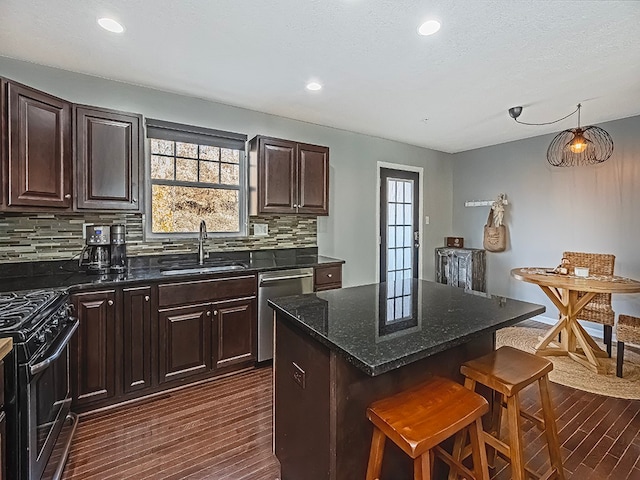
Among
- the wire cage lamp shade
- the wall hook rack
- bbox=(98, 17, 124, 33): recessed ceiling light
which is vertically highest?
bbox=(98, 17, 124, 33): recessed ceiling light

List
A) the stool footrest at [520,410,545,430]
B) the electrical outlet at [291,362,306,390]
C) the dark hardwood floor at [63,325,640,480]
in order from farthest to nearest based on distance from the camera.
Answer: the dark hardwood floor at [63,325,640,480]
the stool footrest at [520,410,545,430]
the electrical outlet at [291,362,306,390]

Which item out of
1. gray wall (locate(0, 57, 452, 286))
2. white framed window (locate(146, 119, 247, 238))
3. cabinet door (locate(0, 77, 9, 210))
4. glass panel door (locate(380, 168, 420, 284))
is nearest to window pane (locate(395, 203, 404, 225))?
glass panel door (locate(380, 168, 420, 284))

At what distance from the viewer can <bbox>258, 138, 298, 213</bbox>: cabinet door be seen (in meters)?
3.24

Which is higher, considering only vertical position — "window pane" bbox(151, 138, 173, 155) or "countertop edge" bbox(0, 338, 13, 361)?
"window pane" bbox(151, 138, 173, 155)

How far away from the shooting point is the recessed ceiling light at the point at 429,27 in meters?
1.93

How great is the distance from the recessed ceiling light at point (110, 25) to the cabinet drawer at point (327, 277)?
239cm

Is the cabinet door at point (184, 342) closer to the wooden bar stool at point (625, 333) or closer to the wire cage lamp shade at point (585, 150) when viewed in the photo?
the wooden bar stool at point (625, 333)

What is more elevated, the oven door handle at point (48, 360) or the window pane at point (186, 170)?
the window pane at point (186, 170)

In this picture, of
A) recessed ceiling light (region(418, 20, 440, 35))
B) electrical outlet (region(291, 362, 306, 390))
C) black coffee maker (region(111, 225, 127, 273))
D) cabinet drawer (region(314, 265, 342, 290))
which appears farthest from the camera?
cabinet drawer (region(314, 265, 342, 290))

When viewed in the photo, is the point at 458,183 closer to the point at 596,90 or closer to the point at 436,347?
the point at 596,90

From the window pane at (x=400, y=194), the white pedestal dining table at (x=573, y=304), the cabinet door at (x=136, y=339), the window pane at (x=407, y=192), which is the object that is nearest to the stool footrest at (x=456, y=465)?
the cabinet door at (x=136, y=339)

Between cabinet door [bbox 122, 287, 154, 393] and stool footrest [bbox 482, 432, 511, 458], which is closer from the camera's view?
stool footrest [bbox 482, 432, 511, 458]

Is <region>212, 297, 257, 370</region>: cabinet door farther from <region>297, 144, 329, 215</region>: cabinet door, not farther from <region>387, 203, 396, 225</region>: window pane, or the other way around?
<region>387, 203, 396, 225</region>: window pane

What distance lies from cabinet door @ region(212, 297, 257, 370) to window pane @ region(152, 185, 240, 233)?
35.9 inches
